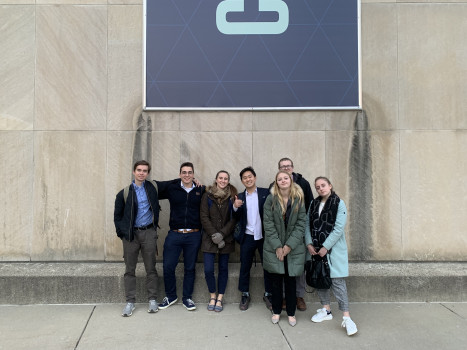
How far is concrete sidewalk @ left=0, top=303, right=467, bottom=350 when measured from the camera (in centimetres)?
367

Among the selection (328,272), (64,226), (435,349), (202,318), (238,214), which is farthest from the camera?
(64,226)

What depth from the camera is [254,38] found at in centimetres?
566

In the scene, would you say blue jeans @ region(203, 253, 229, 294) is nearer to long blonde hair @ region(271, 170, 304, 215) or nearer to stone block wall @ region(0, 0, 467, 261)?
stone block wall @ region(0, 0, 467, 261)

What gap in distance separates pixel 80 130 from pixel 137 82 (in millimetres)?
1251

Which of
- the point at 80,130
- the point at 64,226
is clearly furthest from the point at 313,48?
the point at 64,226

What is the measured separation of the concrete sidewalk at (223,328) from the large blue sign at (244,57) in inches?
128

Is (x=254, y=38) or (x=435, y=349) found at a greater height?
(x=254, y=38)

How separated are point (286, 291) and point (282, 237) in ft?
2.22

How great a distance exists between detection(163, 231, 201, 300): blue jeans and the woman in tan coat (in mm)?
153

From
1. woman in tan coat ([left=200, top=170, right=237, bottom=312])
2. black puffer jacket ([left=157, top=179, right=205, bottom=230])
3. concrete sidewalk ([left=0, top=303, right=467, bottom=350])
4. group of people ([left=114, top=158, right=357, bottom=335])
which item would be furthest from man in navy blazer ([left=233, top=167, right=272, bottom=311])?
black puffer jacket ([left=157, top=179, right=205, bottom=230])

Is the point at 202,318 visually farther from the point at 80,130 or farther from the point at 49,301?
the point at 80,130

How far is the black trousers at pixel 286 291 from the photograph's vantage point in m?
4.06

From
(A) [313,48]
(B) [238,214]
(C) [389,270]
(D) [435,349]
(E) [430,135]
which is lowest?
(D) [435,349]

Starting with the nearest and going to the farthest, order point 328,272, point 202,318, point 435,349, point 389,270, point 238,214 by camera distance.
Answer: point 435,349
point 328,272
point 202,318
point 238,214
point 389,270
